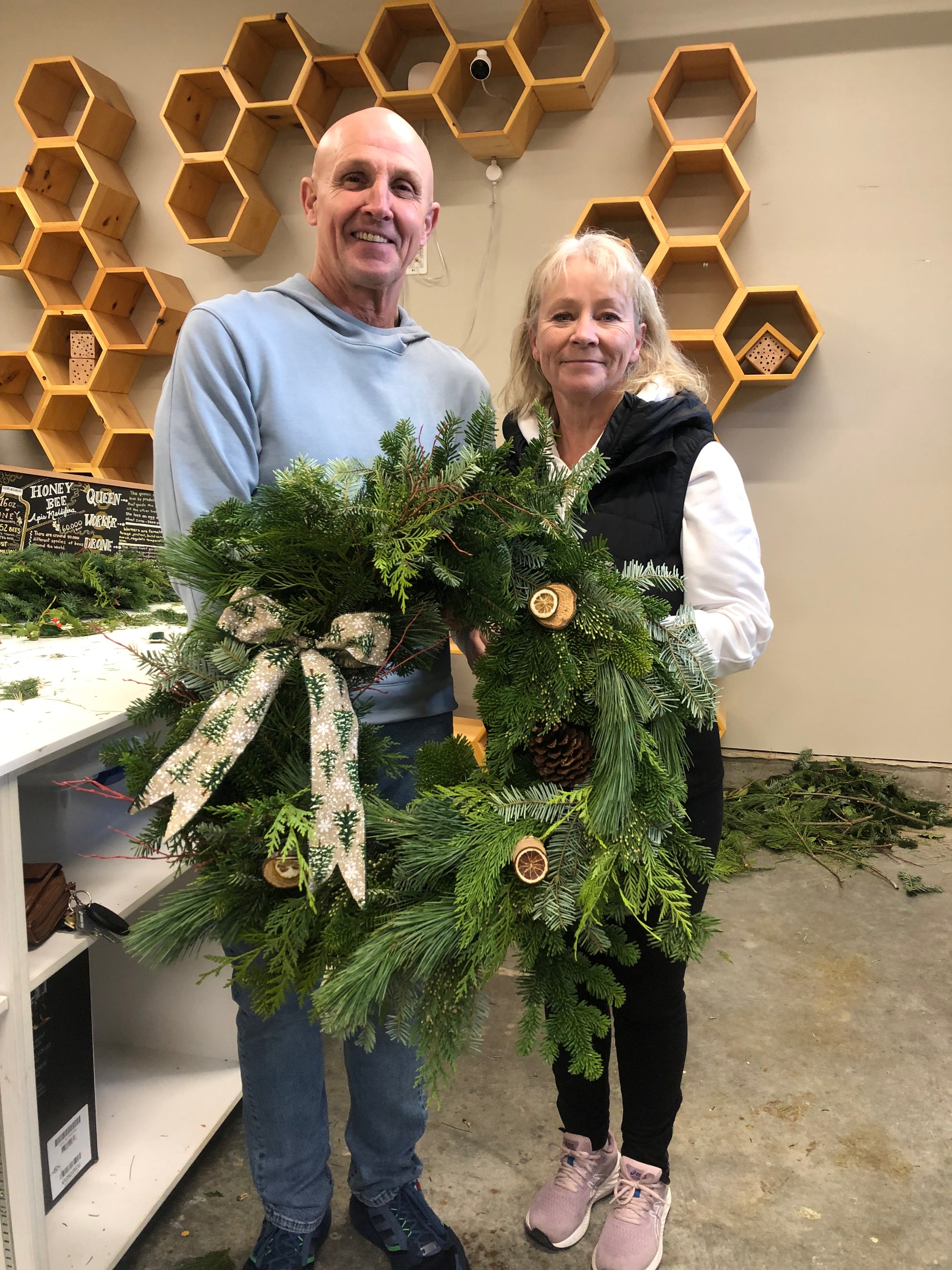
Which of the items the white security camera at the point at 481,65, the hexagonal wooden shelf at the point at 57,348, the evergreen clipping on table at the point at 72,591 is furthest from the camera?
the hexagonal wooden shelf at the point at 57,348

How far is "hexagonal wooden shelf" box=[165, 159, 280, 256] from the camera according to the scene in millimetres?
3230

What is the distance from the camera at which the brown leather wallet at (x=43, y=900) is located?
4.25 ft

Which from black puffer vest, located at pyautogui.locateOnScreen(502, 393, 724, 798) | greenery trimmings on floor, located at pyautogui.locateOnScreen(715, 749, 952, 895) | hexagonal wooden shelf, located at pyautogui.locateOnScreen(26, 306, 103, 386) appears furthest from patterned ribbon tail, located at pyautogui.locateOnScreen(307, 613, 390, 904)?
hexagonal wooden shelf, located at pyautogui.locateOnScreen(26, 306, 103, 386)

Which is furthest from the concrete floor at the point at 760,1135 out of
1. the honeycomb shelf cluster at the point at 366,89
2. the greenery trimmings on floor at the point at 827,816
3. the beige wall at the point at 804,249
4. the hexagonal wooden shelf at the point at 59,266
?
the hexagonal wooden shelf at the point at 59,266

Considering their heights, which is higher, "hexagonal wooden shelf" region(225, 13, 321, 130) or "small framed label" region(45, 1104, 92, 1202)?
"hexagonal wooden shelf" region(225, 13, 321, 130)

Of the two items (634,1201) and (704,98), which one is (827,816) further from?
(704,98)

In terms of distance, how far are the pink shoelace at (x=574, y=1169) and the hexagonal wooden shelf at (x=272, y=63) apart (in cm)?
328

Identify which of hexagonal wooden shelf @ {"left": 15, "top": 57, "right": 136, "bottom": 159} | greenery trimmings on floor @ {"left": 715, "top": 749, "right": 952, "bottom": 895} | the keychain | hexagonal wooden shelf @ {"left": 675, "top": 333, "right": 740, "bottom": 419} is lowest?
greenery trimmings on floor @ {"left": 715, "top": 749, "right": 952, "bottom": 895}

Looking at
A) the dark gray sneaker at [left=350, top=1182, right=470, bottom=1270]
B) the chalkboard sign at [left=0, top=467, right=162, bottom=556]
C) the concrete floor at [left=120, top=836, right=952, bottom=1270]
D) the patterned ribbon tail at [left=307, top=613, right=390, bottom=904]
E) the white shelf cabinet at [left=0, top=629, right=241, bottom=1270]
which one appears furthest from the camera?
the chalkboard sign at [left=0, top=467, right=162, bottom=556]

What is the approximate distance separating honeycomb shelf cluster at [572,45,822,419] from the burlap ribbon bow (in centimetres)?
247

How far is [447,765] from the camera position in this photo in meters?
0.99

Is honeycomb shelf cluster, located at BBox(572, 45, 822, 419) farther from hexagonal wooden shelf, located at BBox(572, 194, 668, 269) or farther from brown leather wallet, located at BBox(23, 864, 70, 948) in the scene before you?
brown leather wallet, located at BBox(23, 864, 70, 948)

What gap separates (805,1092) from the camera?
1914 millimetres

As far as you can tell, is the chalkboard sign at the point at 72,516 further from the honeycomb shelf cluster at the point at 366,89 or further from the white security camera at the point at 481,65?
the white security camera at the point at 481,65
